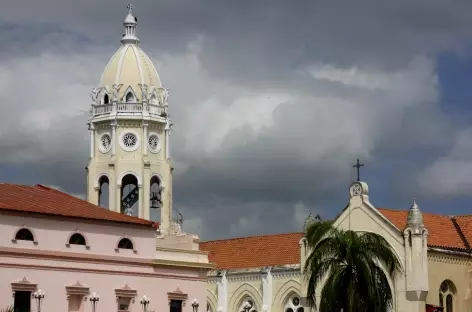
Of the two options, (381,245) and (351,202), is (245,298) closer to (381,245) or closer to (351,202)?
(351,202)

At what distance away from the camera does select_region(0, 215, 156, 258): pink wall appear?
6488 cm

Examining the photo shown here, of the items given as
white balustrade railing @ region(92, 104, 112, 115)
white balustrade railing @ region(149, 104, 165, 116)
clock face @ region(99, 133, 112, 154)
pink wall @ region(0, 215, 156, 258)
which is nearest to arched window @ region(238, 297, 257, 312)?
clock face @ region(99, 133, 112, 154)

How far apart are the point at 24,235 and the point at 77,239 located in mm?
3229

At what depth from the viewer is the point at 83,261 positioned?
67.4 m

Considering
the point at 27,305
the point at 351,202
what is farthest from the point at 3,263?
the point at 351,202

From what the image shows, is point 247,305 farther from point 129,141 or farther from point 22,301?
point 22,301

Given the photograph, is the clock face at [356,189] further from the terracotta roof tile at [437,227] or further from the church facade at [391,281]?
the terracotta roof tile at [437,227]

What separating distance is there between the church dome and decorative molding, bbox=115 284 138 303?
28872 mm

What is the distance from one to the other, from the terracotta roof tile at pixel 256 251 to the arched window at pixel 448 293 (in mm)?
12026

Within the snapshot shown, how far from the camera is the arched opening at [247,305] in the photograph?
88.3m

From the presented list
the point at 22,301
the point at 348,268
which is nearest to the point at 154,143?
the point at 22,301

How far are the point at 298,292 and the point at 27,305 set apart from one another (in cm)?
2519

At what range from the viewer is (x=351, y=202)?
264 feet

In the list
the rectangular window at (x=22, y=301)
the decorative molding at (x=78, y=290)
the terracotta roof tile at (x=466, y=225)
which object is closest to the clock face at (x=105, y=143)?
the terracotta roof tile at (x=466, y=225)
